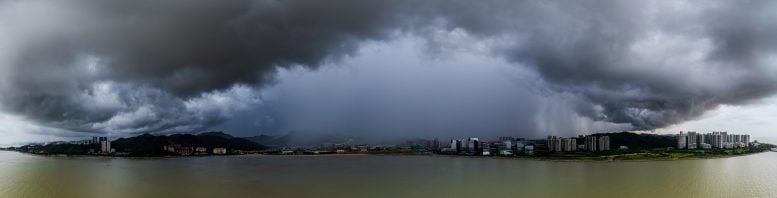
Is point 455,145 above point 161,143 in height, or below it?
below

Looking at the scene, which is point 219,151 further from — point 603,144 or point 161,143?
point 603,144

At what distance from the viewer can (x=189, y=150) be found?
91.1 metres

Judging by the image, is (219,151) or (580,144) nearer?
(580,144)

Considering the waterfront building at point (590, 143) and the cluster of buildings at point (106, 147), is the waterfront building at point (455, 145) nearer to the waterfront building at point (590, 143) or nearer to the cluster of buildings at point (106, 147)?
the waterfront building at point (590, 143)

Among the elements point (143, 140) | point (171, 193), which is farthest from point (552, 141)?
point (143, 140)

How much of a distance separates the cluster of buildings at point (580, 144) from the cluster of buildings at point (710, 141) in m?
13.7

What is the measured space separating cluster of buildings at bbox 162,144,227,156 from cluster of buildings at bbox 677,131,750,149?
82606 millimetres

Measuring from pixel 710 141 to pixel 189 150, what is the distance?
313 feet

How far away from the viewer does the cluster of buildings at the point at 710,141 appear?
72438 mm

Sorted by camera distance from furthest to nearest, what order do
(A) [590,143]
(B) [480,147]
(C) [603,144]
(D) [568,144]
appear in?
(B) [480,147] < (D) [568,144] < (A) [590,143] < (C) [603,144]

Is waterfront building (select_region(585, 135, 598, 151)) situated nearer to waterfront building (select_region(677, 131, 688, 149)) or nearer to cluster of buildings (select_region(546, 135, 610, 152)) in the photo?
cluster of buildings (select_region(546, 135, 610, 152))

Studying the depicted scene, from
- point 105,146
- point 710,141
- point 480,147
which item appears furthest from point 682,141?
point 105,146

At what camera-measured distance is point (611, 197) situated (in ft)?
63.8

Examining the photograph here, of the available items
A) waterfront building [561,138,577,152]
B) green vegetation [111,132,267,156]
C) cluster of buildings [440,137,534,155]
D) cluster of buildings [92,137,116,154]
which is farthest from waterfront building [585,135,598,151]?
cluster of buildings [92,137,116,154]
